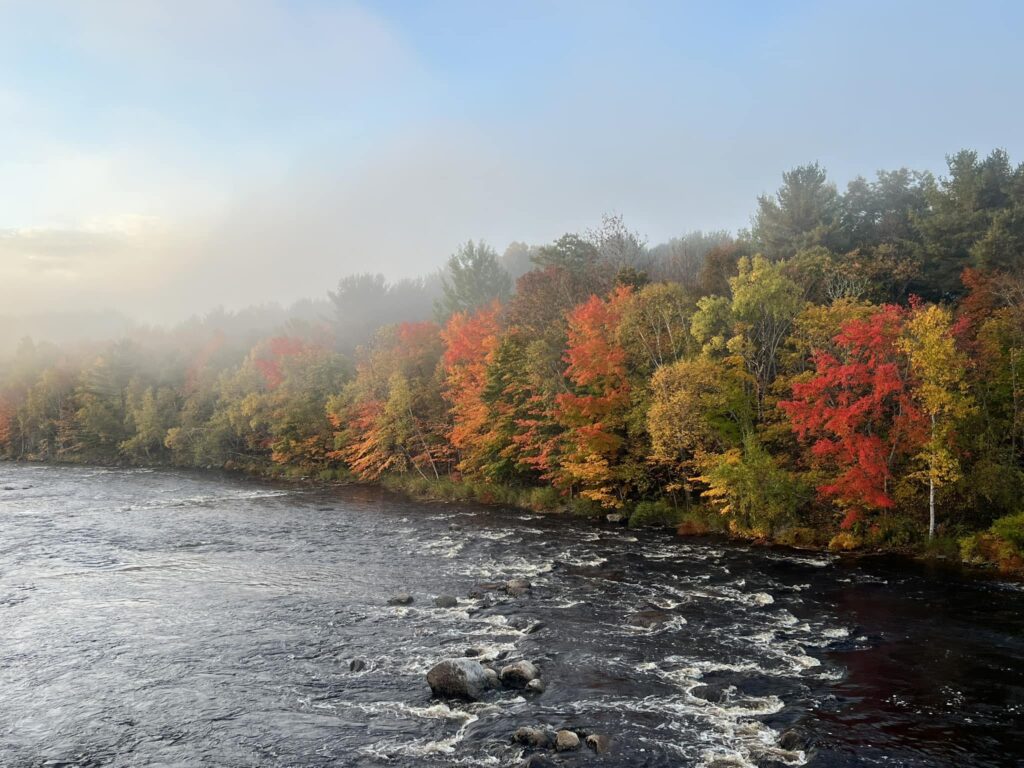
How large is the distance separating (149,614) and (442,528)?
19442mm

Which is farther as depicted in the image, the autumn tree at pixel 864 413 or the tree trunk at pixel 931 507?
the autumn tree at pixel 864 413

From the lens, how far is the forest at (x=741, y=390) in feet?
107

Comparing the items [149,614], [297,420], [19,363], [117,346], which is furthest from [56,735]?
[19,363]

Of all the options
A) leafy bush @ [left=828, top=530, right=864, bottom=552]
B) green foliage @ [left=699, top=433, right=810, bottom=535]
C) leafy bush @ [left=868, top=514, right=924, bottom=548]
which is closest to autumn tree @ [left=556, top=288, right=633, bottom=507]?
green foliage @ [left=699, top=433, right=810, bottom=535]

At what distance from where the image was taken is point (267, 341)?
312ft

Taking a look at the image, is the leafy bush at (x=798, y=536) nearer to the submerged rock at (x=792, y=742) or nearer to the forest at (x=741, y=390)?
the forest at (x=741, y=390)

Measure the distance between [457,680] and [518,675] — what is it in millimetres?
1813

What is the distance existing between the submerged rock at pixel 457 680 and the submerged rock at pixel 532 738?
2.48 meters

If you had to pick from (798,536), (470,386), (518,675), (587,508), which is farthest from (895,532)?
(470,386)

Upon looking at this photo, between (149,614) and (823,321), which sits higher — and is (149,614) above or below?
below

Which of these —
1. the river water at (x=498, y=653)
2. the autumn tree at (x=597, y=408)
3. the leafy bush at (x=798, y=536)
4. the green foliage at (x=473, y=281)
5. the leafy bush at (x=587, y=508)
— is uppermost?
the green foliage at (x=473, y=281)

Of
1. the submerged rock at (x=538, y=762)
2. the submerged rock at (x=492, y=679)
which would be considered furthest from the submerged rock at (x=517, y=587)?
the submerged rock at (x=538, y=762)

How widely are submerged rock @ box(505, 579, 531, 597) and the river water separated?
954 millimetres

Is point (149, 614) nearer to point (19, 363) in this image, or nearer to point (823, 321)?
point (823, 321)
